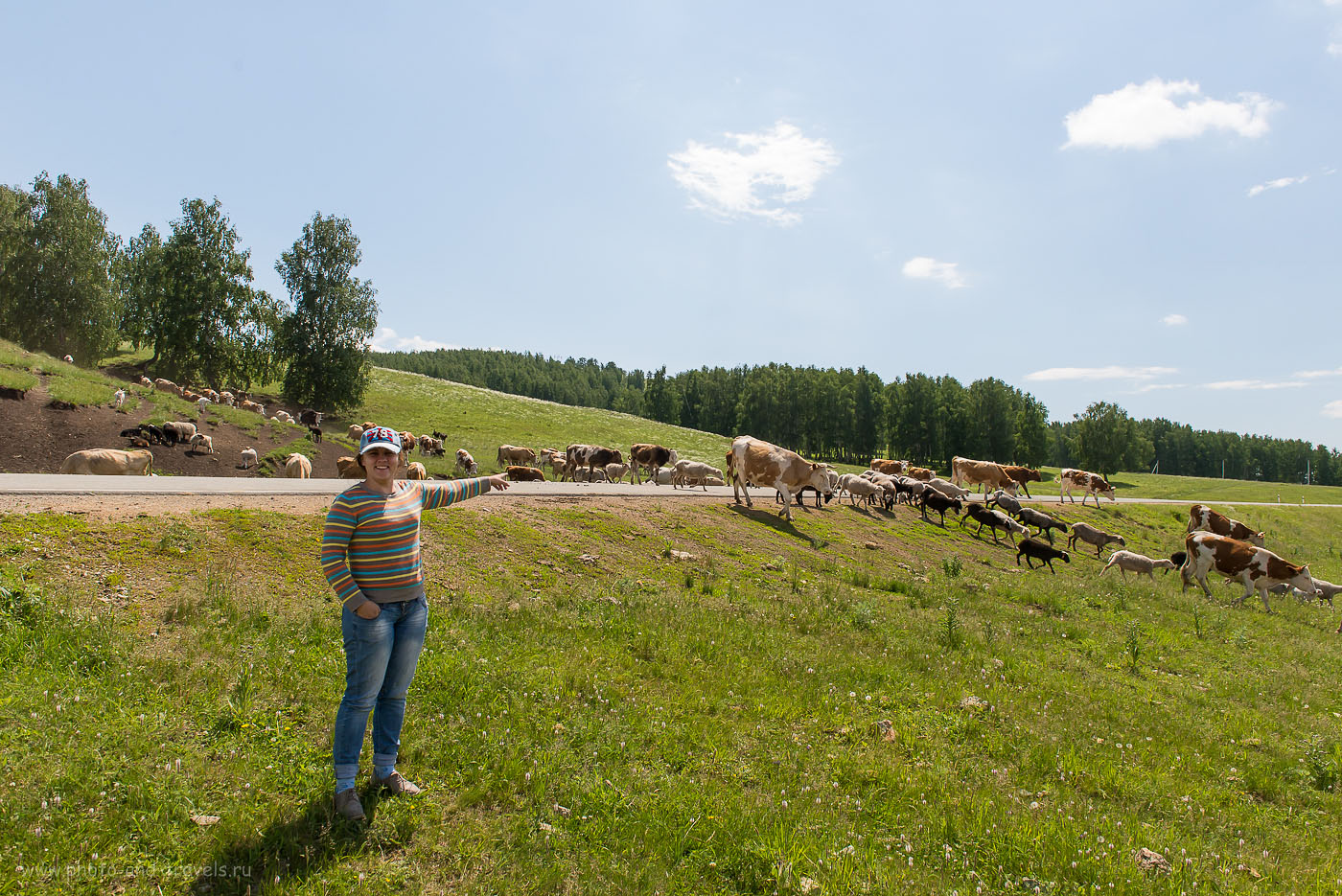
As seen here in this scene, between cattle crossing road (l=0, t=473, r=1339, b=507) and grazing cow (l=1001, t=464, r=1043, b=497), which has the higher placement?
grazing cow (l=1001, t=464, r=1043, b=497)

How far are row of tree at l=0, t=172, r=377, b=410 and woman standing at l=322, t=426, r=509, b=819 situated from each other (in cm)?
6001

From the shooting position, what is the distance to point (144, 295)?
192 ft

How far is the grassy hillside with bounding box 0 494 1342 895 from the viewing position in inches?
176

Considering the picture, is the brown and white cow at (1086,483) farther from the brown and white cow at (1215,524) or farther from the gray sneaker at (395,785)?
the gray sneaker at (395,785)

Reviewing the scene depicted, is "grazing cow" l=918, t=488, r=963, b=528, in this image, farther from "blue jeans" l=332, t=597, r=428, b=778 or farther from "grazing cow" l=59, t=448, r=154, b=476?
"grazing cow" l=59, t=448, r=154, b=476

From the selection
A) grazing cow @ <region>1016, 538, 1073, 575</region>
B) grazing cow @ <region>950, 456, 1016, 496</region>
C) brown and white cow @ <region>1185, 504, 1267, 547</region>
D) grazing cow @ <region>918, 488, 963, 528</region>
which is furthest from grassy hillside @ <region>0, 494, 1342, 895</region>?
grazing cow @ <region>950, 456, 1016, 496</region>

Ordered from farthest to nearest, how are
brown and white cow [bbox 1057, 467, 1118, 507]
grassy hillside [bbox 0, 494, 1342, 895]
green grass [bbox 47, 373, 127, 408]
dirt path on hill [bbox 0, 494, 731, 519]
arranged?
1. brown and white cow [bbox 1057, 467, 1118, 507]
2. green grass [bbox 47, 373, 127, 408]
3. dirt path on hill [bbox 0, 494, 731, 519]
4. grassy hillside [bbox 0, 494, 1342, 895]

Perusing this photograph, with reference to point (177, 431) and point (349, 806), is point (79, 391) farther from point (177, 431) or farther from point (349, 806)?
point (349, 806)

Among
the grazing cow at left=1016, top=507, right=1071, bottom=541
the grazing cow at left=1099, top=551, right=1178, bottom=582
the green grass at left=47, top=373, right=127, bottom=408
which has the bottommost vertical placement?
the grazing cow at left=1099, top=551, right=1178, bottom=582

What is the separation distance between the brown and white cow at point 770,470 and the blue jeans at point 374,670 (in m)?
19.2

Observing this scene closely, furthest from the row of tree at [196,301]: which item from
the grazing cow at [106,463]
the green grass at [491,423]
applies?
the grazing cow at [106,463]

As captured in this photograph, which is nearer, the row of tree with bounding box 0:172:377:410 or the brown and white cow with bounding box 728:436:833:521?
the brown and white cow with bounding box 728:436:833:521

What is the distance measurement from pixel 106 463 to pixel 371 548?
21.4 metres

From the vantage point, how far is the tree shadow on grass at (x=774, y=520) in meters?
19.8
